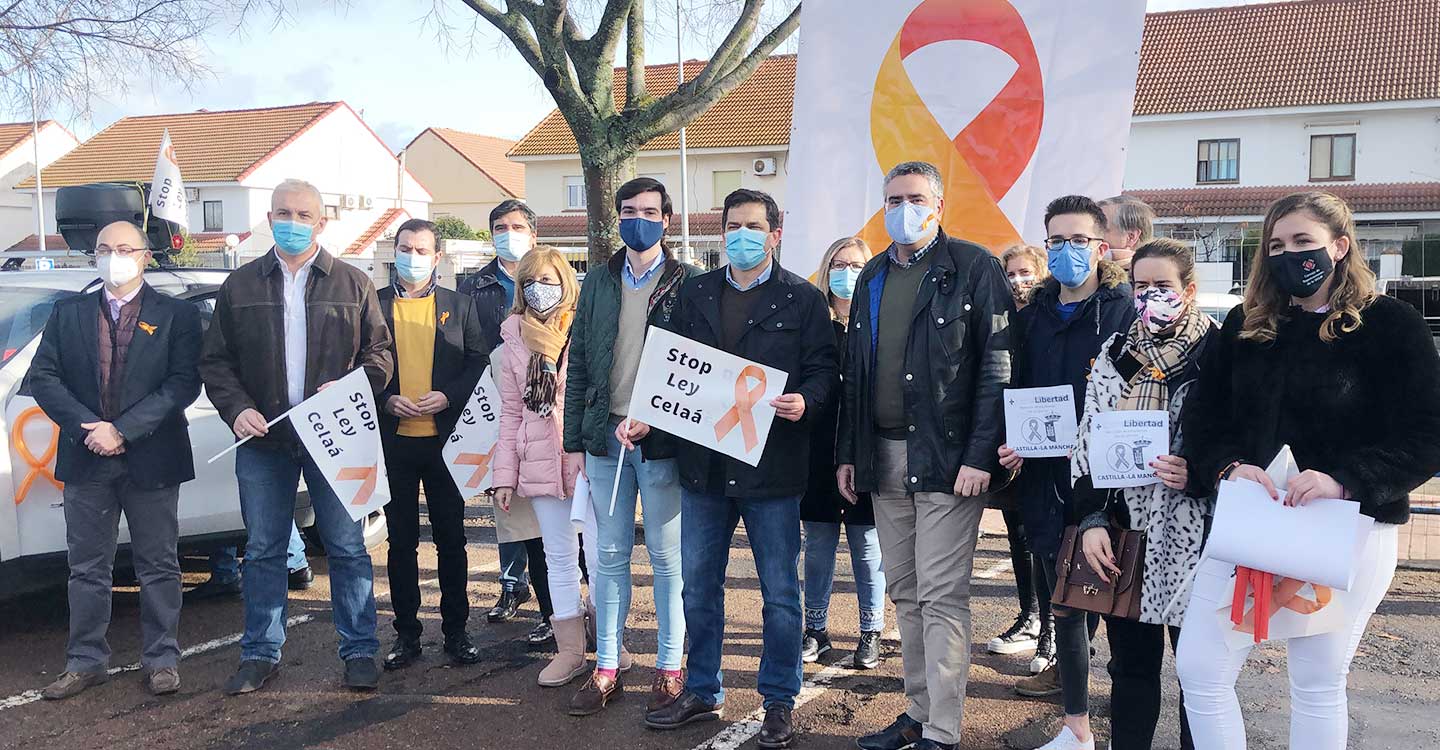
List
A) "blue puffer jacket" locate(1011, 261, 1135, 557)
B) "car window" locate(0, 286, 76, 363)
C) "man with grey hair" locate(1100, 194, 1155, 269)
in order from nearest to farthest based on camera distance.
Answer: "blue puffer jacket" locate(1011, 261, 1135, 557) < "man with grey hair" locate(1100, 194, 1155, 269) < "car window" locate(0, 286, 76, 363)

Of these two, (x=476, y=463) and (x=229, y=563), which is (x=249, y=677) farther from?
(x=229, y=563)

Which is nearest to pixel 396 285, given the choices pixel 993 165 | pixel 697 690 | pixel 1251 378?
pixel 697 690

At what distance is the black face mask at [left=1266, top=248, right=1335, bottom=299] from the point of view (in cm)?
325

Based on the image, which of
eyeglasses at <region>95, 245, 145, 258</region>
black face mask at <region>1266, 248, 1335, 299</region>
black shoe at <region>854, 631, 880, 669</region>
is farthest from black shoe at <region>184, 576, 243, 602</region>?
black face mask at <region>1266, 248, 1335, 299</region>

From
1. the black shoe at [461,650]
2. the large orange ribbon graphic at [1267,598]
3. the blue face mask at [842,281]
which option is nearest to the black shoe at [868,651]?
the blue face mask at [842,281]

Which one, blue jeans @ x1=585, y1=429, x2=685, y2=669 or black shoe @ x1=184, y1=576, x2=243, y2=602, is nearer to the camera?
blue jeans @ x1=585, y1=429, x2=685, y2=669

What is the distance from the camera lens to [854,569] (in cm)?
554

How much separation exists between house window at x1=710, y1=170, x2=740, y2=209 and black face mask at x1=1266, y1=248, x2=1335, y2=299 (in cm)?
3392

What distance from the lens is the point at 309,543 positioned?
765cm

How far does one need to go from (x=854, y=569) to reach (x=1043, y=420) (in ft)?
5.76

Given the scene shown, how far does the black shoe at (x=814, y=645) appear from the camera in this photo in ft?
17.8

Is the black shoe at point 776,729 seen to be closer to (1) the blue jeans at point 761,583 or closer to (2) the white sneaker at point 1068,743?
(1) the blue jeans at point 761,583

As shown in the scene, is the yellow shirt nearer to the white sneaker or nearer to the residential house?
the white sneaker

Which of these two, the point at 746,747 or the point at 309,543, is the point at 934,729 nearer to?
the point at 746,747
